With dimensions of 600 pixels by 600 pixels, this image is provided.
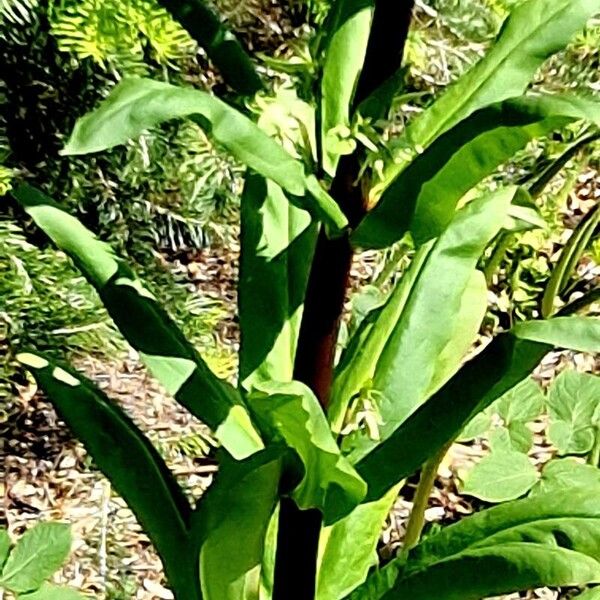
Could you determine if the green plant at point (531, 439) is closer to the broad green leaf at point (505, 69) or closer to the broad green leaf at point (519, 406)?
the broad green leaf at point (519, 406)

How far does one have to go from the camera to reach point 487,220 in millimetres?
821

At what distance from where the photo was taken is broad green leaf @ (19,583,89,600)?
40.4 inches

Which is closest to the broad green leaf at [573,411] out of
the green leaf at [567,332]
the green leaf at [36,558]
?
the green leaf at [36,558]

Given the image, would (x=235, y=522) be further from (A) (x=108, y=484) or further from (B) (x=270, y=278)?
(A) (x=108, y=484)

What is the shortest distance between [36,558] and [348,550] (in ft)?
0.98

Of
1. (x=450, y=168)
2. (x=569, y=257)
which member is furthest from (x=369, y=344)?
(x=569, y=257)

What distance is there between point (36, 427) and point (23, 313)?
20 cm

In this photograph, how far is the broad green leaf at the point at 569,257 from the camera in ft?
5.32

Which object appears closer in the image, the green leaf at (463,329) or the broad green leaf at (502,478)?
the green leaf at (463,329)

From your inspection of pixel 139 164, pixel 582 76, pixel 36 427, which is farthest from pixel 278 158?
pixel 582 76

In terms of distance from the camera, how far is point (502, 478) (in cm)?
119

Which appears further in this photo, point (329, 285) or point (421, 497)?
point (421, 497)

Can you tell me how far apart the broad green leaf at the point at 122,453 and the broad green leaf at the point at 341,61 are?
275 millimetres

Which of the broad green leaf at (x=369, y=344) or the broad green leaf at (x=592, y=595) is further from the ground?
the broad green leaf at (x=369, y=344)
